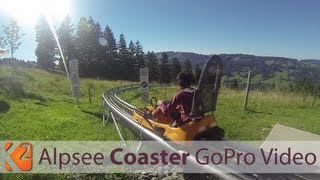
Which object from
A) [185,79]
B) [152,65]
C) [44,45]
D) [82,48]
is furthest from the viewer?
[152,65]

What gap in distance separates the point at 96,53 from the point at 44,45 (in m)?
12.2

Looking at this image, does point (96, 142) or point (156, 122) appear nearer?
point (156, 122)

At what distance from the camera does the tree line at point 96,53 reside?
7062 centimetres

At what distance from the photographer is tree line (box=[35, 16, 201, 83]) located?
70625mm

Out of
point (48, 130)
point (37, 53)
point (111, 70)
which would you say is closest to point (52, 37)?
point (37, 53)

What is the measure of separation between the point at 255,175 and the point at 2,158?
5319 millimetres

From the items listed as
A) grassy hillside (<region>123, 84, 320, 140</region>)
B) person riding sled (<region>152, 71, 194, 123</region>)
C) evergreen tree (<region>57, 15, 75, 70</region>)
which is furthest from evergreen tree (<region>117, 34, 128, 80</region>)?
person riding sled (<region>152, 71, 194, 123</region>)

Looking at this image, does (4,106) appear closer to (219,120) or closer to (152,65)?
(219,120)

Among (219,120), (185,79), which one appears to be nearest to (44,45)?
(219,120)

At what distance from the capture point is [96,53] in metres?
71.2

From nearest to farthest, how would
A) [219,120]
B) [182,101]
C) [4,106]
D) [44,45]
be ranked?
[182,101] < [219,120] < [4,106] < [44,45]

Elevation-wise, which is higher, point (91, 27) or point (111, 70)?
point (91, 27)

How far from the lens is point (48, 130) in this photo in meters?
11.3

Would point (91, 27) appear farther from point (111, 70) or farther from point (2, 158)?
point (2, 158)
